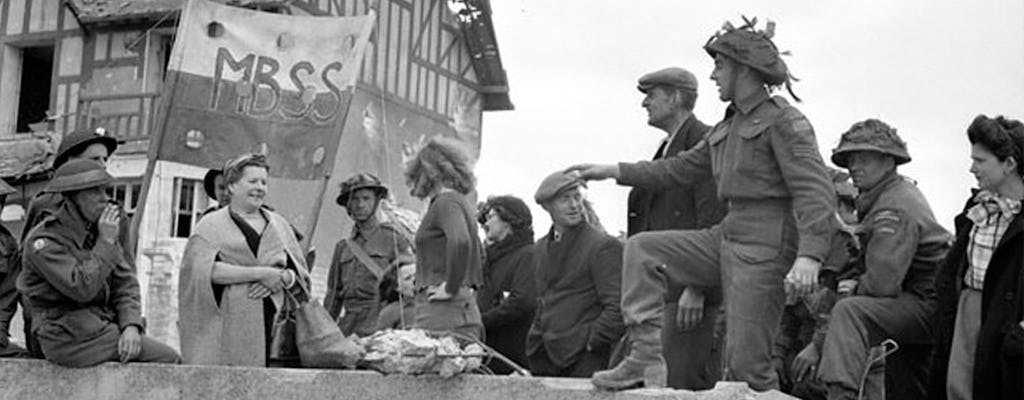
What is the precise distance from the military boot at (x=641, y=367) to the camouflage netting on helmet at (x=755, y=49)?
1.14m

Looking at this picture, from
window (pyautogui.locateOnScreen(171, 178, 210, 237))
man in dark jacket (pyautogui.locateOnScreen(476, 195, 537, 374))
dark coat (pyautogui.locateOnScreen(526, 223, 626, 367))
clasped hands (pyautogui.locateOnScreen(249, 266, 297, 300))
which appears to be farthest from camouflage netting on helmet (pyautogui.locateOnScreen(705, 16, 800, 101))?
window (pyautogui.locateOnScreen(171, 178, 210, 237))

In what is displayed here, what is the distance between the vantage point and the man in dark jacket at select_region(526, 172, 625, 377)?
7969mm

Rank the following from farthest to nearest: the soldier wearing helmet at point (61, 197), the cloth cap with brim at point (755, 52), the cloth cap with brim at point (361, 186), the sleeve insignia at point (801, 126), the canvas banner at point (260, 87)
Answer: the canvas banner at point (260, 87) < the cloth cap with brim at point (361, 186) < the soldier wearing helmet at point (61, 197) < the cloth cap with brim at point (755, 52) < the sleeve insignia at point (801, 126)

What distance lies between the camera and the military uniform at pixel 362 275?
9680 mm

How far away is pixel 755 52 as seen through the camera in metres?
6.71

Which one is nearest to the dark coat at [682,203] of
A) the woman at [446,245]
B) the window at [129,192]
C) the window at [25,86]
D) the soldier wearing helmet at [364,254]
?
the woman at [446,245]

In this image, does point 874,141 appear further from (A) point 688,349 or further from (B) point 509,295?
(B) point 509,295

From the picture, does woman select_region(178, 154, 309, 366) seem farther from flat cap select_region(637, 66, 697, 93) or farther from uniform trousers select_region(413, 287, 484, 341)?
flat cap select_region(637, 66, 697, 93)

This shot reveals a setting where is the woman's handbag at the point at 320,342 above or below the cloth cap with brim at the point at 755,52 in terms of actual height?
below

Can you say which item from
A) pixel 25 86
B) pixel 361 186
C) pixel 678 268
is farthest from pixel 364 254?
pixel 25 86

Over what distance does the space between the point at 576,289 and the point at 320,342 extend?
146cm

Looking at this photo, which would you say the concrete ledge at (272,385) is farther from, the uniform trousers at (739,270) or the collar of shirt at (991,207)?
the collar of shirt at (991,207)

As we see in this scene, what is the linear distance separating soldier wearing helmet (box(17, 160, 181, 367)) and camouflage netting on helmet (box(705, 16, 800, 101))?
9.67 ft

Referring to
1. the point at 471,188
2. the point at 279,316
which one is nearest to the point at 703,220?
the point at 471,188
